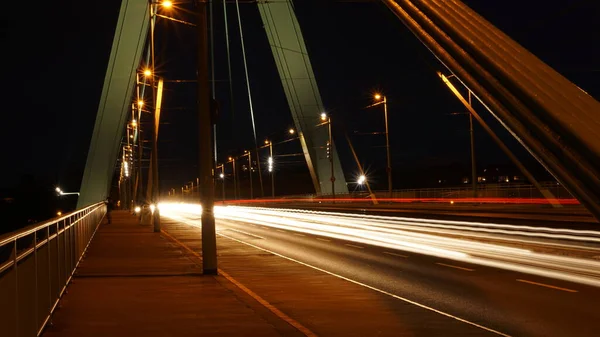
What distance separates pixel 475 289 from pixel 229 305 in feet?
15.6

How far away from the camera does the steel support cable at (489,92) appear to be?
6.61m

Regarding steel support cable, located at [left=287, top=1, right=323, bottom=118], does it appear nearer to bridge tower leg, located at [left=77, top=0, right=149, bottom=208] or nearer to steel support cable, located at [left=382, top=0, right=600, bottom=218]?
bridge tower leg, located at [left=77, top=0, right=149, bottom=208]

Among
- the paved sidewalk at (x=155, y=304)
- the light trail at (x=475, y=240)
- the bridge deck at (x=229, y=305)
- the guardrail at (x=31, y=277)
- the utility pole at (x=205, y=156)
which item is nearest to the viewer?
the guardrail at (x=31, y=277)

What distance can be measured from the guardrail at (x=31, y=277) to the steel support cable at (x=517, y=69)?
4271 millimetres

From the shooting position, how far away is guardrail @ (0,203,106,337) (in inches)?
285

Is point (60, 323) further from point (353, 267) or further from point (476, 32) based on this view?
point (353, 267)

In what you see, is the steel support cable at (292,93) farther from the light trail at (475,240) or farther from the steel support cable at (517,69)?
the steel support cable at (517,69)

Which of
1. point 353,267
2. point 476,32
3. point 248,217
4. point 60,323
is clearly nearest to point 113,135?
point 248,217

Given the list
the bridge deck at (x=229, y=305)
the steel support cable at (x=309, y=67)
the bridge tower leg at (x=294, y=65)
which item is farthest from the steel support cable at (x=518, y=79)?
the steel support cable at (x=309, y=67)

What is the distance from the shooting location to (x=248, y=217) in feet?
171

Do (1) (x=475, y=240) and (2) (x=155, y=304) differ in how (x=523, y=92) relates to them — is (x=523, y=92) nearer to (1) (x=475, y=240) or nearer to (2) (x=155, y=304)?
(2) (x=155, y=304)

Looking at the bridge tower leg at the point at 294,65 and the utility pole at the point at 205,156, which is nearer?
the utility pole at the point at 205,156

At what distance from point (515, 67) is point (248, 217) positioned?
45.2 meters

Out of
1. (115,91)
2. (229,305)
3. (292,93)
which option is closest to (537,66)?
(229,305)
